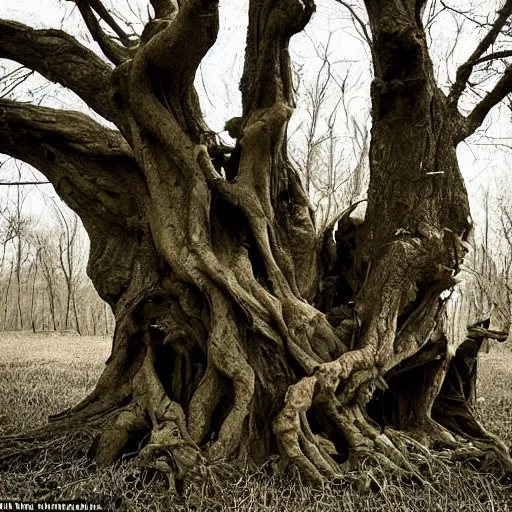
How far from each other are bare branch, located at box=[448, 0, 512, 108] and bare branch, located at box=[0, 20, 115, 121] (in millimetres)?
2126

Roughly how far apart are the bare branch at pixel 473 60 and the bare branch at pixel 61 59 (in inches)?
83.7

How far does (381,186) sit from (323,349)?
3.44 feet

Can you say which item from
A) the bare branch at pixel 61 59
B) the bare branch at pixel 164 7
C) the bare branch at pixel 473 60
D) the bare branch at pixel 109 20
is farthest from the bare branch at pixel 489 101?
the bare branch at pixel 109 20

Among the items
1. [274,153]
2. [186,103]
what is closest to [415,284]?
[274,153]

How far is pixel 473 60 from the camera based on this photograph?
3488 millimetres

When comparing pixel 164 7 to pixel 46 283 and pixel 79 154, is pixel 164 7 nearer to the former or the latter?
pixel 79 154

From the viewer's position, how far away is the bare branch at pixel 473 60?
341 centimetres

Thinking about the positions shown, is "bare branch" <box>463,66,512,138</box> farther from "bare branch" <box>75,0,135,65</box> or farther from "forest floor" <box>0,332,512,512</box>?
"bare branch" <box>75,0,135,65</box>

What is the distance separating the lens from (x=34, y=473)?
9.18 feet

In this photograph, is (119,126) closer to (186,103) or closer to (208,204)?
(186,103)

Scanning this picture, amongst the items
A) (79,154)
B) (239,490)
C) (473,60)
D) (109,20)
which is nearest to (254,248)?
(79,154)

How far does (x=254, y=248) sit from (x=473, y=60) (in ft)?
5.90

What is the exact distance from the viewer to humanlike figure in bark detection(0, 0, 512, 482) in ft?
9.39

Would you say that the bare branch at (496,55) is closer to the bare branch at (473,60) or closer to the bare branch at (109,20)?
the bare branch at (473,60)
